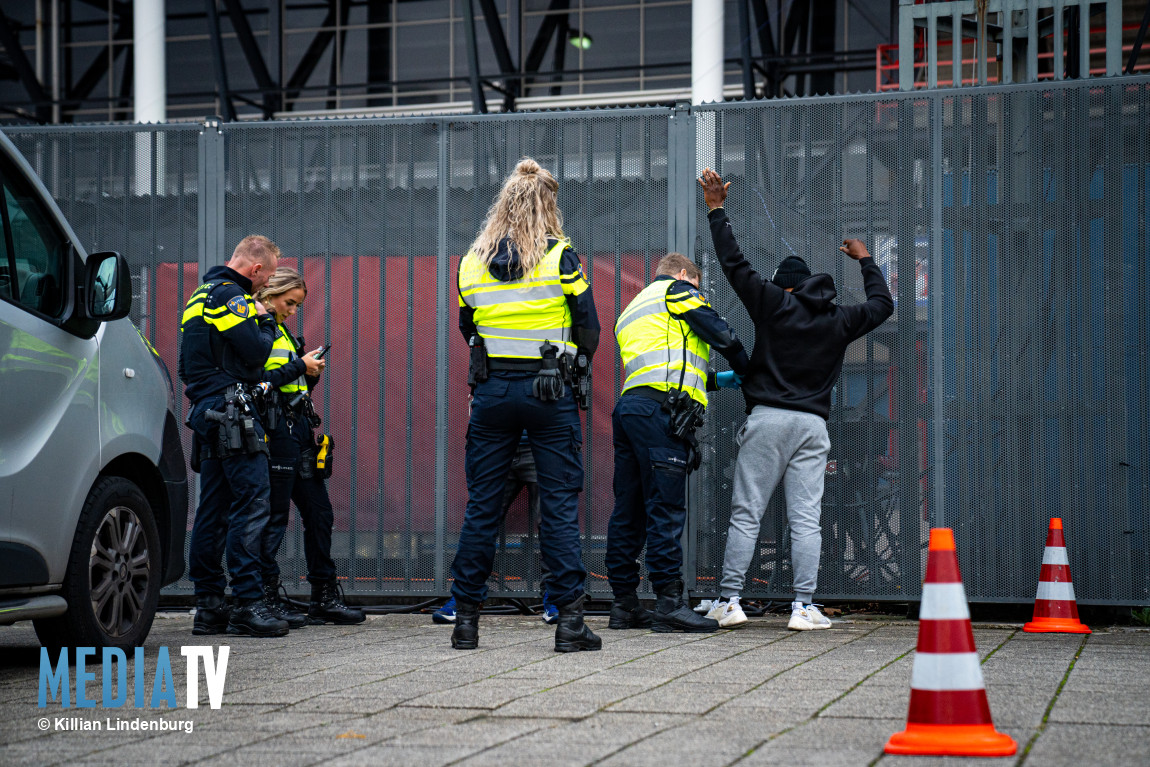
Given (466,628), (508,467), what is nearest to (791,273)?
(508,467)

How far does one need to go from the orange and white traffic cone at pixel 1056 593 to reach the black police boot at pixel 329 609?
11.8ft

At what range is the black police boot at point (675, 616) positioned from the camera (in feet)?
22.1

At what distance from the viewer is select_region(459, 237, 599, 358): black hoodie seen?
5891mm

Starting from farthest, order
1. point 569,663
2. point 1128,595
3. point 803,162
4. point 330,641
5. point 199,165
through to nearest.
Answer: point 199,165 < point 803,162 < point 1128,595 < point 330,641 < point 569,663

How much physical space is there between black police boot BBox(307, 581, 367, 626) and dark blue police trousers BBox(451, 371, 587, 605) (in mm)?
1549

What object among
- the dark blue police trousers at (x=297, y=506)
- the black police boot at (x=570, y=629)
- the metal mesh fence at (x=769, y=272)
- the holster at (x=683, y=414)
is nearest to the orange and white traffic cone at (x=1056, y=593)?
the metal mesh fence at (x=769, y=272)

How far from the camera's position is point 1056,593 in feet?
22.2

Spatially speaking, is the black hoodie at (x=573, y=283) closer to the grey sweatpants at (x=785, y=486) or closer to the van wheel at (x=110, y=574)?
the grey sweatpants at (x=785, y=486)

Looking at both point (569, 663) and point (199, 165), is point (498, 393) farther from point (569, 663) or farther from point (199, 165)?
point (199, 165)

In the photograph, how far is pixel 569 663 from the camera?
5.50m

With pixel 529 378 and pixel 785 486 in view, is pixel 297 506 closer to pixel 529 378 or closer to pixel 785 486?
pixel 529 378

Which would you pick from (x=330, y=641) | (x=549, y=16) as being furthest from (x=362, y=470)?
(x=549, y=16)

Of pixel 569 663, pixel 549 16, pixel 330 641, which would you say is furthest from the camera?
pixel 549 16

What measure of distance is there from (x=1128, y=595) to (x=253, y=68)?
17.4m
